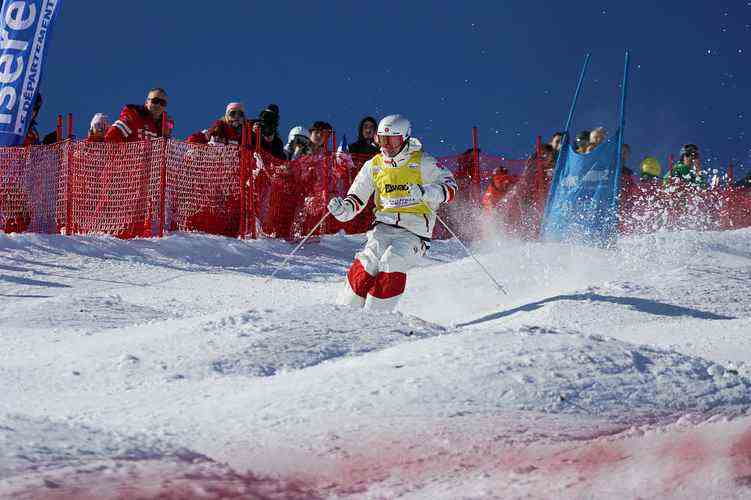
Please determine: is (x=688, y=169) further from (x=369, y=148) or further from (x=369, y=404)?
(x=369, y=404)

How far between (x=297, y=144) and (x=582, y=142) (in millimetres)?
3973

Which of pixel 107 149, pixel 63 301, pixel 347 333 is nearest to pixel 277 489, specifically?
pixel 347 333

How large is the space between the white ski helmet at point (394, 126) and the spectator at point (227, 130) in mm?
5447

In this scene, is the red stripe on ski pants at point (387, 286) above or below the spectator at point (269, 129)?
below

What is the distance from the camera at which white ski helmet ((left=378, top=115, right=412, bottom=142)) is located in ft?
26.9

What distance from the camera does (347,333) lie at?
5.82m

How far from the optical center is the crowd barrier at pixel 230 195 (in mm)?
12477

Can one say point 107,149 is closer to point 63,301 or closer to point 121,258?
point 121,258

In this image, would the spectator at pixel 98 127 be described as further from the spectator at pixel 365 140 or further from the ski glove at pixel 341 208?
the ski glove at pixel 341 208

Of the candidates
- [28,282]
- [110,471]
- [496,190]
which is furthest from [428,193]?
[496,190]

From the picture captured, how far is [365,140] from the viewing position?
14.3 metres

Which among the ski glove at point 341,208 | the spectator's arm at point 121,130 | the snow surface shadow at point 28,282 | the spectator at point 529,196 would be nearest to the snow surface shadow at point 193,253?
the snow surface shadow at point 28,282

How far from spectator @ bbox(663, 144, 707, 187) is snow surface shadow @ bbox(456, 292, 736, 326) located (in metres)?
5.89

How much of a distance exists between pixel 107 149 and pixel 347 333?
7644 millimetres
